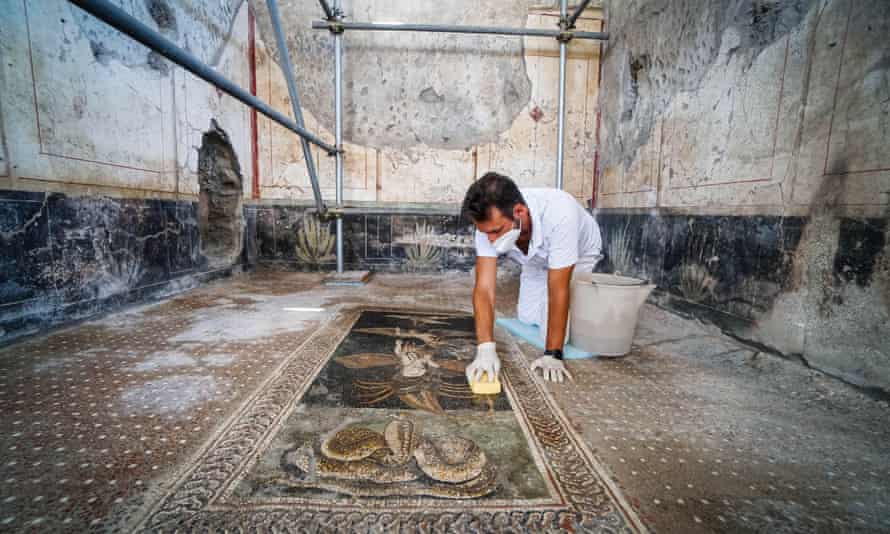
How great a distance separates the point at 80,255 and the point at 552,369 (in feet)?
8.46

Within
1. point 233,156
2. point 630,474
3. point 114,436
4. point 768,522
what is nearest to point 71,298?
point 114,436

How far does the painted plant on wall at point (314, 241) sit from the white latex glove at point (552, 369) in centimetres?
304

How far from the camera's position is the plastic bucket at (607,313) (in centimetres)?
179

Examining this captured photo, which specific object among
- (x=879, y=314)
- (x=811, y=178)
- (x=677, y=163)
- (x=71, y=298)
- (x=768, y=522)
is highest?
(x=677, y=163)

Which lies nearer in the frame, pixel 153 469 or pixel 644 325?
pixel 153 469

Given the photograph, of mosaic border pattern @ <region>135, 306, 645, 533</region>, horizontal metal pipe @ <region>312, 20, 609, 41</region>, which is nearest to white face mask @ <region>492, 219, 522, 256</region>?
mosaic border pattern @ <region>135, 306, 645, 533</region>

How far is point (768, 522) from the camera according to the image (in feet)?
2.81

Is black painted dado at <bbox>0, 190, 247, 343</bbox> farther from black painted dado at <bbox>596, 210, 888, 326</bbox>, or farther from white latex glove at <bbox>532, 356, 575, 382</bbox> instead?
black painted dado at <bbox>596, 210, 888, 326</bbox>

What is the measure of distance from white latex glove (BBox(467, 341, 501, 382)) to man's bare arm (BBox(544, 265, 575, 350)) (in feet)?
0.88

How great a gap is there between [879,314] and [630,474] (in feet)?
4.15

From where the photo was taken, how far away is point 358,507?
86 centimetres

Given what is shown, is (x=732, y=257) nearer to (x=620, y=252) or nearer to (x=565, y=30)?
(x=620, y=252)

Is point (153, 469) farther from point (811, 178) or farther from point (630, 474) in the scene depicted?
point (811, 178)

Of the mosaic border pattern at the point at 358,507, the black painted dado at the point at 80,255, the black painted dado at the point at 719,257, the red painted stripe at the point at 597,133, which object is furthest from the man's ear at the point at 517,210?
the red painted stripe at the point at 597,133
